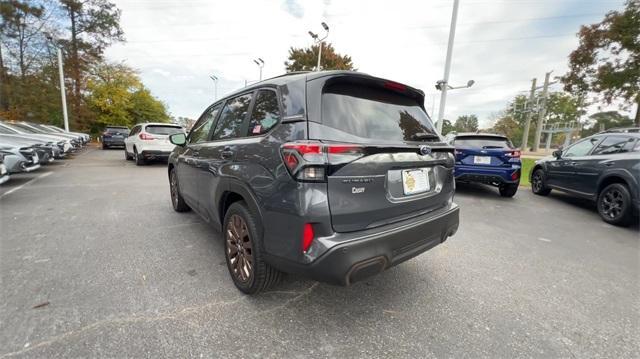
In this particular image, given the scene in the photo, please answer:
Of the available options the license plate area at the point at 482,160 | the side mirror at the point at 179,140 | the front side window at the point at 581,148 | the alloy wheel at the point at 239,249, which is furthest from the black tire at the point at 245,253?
the front side window at the point at 581,148

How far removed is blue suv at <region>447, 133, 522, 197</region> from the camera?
5.71m

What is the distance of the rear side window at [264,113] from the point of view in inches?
79.9

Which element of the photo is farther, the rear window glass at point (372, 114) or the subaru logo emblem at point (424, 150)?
the subaru logo emblem at point (424, 150)

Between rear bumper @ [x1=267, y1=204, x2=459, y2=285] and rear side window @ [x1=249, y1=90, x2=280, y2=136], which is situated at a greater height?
rear side window @ [x1=249, y1=90, x2=280, y2=136]

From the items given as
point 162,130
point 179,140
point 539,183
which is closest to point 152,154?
point 162,130

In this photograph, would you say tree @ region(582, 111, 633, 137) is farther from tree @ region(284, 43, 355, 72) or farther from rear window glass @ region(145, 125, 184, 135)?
rear window glass @ region(145, 125, 184, 135)

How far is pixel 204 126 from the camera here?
11.0 feet

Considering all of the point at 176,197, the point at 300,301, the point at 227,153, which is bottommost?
the point at 300,301

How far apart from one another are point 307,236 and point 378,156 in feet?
2.20

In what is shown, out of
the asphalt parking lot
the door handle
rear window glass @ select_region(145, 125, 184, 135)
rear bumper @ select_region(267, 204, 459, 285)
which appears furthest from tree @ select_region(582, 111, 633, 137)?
the door handle

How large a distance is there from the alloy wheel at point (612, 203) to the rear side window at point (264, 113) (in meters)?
5.67

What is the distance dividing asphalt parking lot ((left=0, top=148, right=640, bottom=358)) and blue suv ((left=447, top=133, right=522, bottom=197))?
208cm

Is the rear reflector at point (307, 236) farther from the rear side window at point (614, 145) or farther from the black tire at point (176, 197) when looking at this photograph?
the rear side window at point (614, 145)

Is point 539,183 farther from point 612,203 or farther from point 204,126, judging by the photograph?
point 204,126
